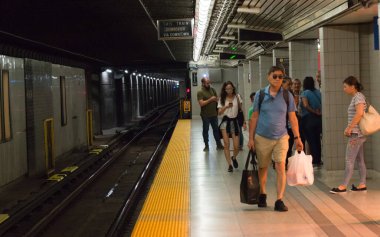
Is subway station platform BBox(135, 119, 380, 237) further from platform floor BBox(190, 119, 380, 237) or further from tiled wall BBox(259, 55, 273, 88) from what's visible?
tiled wall BBox(259, 55, 273, 88)

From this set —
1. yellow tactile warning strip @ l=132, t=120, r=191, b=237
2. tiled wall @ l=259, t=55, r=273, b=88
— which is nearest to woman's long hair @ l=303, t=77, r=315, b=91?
yellow tactile warning strip @ l=132, t=120, r=191, b=237

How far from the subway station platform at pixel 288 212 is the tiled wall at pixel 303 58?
3.77 metres

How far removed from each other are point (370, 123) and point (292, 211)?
149 cm

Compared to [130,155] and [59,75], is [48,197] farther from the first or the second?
[130,155]

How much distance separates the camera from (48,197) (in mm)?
9961

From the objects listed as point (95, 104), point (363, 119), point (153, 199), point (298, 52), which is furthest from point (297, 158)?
point (95, 104)

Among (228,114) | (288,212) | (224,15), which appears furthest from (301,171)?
(224,15)

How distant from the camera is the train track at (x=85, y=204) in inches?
307

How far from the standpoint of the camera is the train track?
25.5ft

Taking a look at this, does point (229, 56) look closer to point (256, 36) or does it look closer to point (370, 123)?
point (256, 36)

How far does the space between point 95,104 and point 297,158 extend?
18.2 meters

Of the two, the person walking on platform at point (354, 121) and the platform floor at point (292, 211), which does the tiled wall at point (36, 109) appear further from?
the person walking on platform at point (354, 121)

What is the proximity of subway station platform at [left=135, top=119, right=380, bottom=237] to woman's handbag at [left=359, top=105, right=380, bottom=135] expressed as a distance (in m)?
0.84

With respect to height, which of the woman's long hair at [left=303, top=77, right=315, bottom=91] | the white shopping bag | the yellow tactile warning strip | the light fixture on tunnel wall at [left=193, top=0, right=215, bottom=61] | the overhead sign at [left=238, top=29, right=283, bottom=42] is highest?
the light fixture on tunnel wall at [left=193, top=0, right=215, bottom=61]
